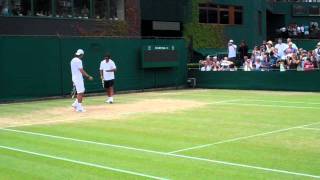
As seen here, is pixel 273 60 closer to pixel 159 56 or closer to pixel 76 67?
pixel 159 56

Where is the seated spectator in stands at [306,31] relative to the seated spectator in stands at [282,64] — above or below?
above

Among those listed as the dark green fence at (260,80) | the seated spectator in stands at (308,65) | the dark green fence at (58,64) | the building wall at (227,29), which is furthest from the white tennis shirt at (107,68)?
the building wall at (227,29)

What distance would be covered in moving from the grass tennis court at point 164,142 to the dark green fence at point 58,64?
3.34m

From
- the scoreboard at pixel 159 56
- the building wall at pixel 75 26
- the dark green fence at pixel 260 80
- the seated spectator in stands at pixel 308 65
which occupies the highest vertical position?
the building wall at pixel 75 26

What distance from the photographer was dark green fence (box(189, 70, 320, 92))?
2530 centimetres

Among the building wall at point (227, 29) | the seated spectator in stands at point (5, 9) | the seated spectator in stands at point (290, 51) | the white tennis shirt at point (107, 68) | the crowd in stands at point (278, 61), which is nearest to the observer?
the white tennis shirt at point (107, 68)

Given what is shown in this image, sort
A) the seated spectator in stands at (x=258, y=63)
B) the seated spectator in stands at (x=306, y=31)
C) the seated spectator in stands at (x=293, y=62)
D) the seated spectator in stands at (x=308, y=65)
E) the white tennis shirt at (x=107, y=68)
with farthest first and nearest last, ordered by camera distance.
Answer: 1. the seated spectator in stands at (x=306, y=31)
2. the seated spectator in stands at (x=258, y=63)
3. the seated spectator in stands at (x=293, y=62)
4. the seated spectator in stands at (x=308, y=65)
5. the white tennis shirt at (x=107, y=68)

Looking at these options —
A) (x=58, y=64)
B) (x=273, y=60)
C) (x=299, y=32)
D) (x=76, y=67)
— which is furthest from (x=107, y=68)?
(x=299, y=32)

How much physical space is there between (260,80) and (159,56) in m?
5.06

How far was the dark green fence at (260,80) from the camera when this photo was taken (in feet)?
83.0

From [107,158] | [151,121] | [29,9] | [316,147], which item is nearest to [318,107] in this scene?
[151,121]

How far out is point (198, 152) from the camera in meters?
10.1

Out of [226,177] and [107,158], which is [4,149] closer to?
[107,158]

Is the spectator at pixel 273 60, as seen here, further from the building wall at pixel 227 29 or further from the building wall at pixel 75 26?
the building wall at pixel 227 29
